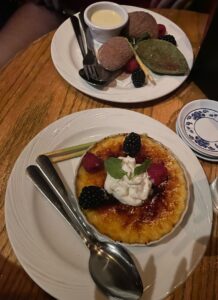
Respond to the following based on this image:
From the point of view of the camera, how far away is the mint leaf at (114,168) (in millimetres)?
855

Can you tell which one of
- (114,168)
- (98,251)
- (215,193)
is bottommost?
(215,193)

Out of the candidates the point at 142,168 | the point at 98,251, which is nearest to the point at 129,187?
the point at 142,168

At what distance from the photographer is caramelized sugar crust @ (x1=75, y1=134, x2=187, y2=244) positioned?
833 millimetres

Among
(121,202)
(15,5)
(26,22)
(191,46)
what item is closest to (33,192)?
(121,202)

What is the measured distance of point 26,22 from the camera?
5.51ft

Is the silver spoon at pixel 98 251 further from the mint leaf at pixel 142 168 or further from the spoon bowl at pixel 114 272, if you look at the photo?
the mint leaf at pixel 142 168

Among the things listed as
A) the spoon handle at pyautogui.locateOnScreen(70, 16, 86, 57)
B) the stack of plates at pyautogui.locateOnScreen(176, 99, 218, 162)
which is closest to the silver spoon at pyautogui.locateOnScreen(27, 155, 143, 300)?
the stack of plates at pyautogui.locateOnScreen(176, 99, 218, 162)

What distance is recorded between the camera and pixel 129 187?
87 cm

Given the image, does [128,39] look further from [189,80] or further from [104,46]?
[189,80]

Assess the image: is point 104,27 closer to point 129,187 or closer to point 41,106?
point 41,106

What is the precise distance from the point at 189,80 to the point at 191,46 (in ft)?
0.53

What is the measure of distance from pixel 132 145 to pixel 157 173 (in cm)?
10

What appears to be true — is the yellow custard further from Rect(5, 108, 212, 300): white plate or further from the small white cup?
Rect(5, 108, 212, 300): white plate

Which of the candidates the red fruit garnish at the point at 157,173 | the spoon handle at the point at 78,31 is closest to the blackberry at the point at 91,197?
the red fruit garnish at the point at 157,173
